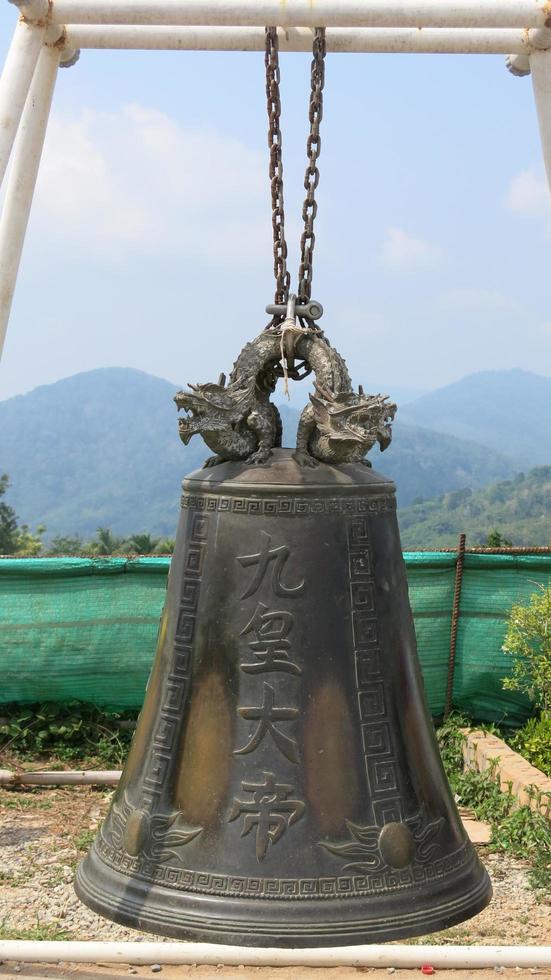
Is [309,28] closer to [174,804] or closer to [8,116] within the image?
[8,116]

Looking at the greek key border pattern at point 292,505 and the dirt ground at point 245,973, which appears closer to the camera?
the greek key border pattern at point 292,505

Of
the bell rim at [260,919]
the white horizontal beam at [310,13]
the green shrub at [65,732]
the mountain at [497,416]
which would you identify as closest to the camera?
the bell rim at [260,919]

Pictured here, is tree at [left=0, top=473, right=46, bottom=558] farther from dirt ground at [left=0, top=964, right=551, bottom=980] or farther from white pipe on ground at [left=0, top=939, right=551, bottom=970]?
white pipe on ground at [left=0, top=939, right=551, bottom=970]

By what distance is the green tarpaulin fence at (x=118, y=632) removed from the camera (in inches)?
273

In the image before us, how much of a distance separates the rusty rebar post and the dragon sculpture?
4.18 meters

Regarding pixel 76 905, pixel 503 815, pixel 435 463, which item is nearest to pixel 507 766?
pixel 503 815

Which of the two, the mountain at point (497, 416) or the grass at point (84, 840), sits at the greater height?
the mountain at point (497, 416)

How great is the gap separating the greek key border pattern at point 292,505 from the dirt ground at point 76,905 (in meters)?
2.04

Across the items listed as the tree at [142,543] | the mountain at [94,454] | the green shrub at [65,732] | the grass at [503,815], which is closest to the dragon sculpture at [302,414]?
the grass at [503,815]

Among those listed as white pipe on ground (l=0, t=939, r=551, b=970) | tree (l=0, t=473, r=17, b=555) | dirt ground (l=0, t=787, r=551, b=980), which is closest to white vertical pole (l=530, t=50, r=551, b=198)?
white pipe on ground (l=0, t=939, r=551, b=970)

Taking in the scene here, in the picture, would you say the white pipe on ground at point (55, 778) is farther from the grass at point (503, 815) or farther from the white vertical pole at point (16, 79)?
the white vertical pole at point (16, 79)

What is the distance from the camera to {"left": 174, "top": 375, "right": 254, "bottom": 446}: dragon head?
9.84 feet

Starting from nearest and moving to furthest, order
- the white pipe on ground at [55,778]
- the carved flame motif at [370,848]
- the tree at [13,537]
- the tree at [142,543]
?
the carved flame motif at [370,848] → the white pipe on ground at [55,778] → the tree at [142,543] → the tree at [13,537]

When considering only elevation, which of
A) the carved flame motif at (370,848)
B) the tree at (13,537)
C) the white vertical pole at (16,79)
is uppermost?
the white vertical pole at (16,79)
